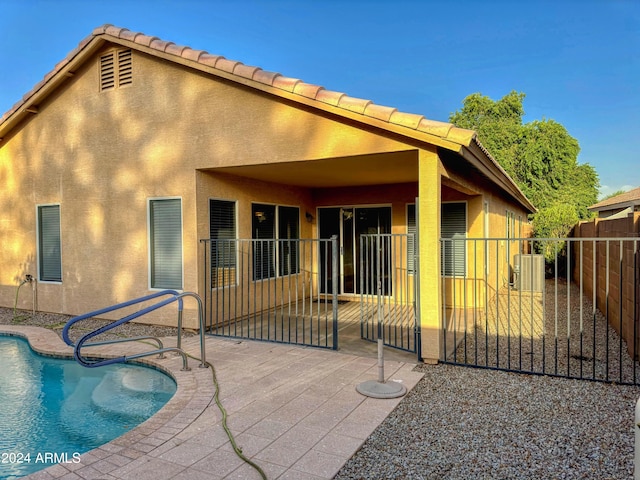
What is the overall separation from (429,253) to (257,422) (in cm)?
333

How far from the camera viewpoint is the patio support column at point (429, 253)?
622 cm

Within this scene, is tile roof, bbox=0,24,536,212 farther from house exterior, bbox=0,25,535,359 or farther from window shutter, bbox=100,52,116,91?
window shutter, bbox=100,52,116,91

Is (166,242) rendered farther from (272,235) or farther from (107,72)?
(107,72)

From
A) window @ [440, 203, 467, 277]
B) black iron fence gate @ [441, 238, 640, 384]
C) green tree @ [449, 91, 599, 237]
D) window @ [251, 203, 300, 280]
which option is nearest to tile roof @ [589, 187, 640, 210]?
black iron fence gate @ [441, 238, 640, 384]

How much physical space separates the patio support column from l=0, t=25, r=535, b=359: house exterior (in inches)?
0.8

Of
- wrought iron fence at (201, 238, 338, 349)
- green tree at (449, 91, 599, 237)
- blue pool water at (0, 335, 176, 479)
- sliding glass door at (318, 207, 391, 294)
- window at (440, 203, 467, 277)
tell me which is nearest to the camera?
blue pool water at (0, 335, 176, 479)

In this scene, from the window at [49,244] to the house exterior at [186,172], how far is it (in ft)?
0.14

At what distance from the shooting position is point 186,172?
8367 mm

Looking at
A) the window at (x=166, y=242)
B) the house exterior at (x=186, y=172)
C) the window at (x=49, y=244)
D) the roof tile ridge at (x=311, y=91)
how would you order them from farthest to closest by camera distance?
the window at (x=49, y=244) → the window at (x=166, y=242) → the house exterior at (x=186, y=172) → the roof tile ridge at (x=311, y=91)

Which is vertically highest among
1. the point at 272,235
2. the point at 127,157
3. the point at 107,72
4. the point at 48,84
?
the point at 107,72

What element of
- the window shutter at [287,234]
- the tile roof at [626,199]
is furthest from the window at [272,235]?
the tile roof at [626,199]

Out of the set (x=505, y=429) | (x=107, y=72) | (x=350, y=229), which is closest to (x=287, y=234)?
(x=350, y=229)

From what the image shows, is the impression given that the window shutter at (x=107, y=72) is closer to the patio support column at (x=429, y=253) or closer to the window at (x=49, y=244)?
the window at (x=49, y=244)

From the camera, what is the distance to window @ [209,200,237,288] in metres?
8.74
